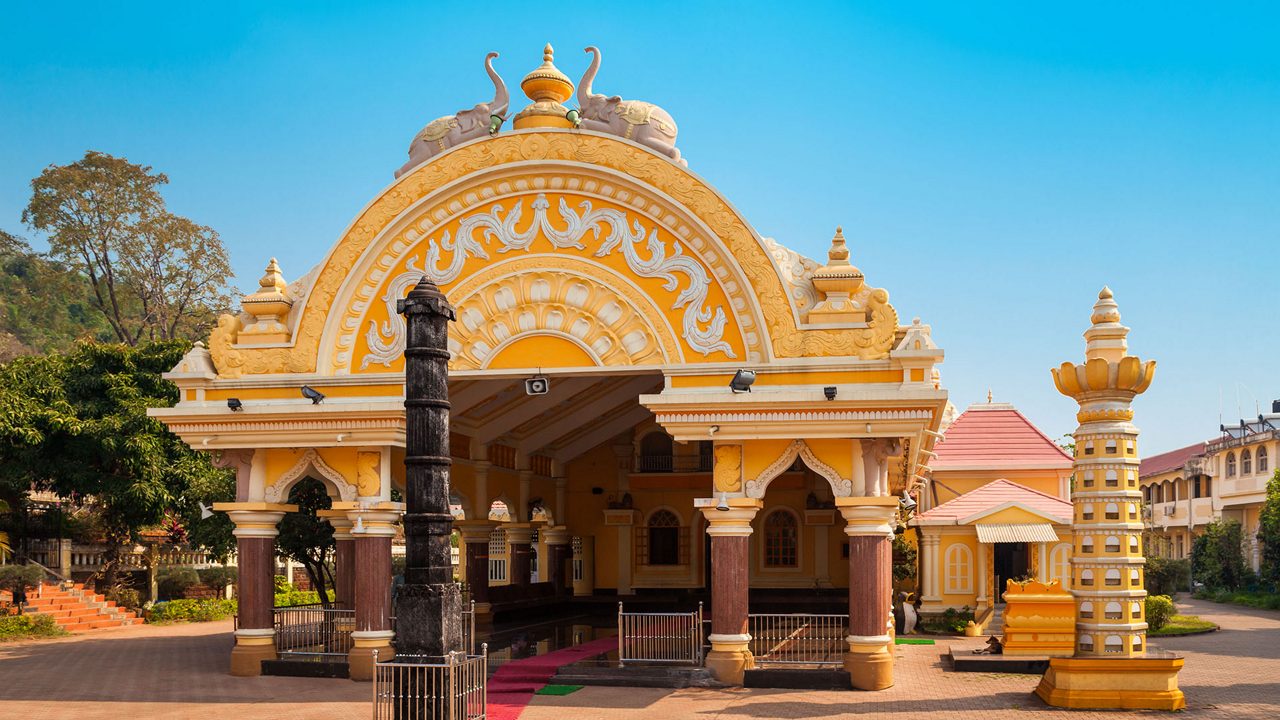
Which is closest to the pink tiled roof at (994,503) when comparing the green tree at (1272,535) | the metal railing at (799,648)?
the metal railing at (799,648)

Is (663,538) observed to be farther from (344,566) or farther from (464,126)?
(464,126)

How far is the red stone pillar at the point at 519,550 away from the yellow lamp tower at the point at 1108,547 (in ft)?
43.0

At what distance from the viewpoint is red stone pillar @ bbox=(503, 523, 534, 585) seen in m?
26.5

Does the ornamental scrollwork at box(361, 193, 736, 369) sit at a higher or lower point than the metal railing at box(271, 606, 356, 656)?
higher

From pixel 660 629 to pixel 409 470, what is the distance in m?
7.16

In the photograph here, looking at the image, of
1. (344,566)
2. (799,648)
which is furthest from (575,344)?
(344,566)

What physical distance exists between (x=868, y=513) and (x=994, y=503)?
1267 centimetres

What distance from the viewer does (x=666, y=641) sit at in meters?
17.5

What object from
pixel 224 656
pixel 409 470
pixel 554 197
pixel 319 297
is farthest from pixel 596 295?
pixel 224 656

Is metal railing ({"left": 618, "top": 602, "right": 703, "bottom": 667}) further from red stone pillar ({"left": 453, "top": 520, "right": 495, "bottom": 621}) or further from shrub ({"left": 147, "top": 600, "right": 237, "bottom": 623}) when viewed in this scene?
shrub ({"left": 147, "top": 600, "right": 237, "bottom": 623})

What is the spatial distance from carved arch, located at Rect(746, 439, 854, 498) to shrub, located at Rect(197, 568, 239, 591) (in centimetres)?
2304

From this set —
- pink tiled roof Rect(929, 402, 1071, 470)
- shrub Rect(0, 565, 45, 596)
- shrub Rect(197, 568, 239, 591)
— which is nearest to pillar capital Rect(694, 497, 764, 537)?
pink tiled roof Rect(929, 402, 1071, 470)

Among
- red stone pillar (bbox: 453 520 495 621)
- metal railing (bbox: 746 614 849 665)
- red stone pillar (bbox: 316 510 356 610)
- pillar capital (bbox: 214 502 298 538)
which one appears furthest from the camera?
red stone pillar (bbox: 453 520 495 621)

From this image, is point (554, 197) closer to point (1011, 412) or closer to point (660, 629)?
point (660, 629)
